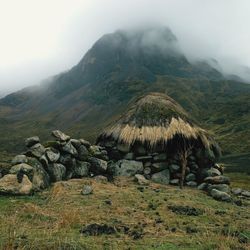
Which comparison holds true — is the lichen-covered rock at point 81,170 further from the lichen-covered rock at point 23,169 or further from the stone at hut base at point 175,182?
the stone at hut base at point 175,182

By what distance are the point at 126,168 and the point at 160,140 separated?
2372 millimetres

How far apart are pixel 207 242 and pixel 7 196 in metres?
8.23

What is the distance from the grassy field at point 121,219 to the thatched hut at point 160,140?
3.27m

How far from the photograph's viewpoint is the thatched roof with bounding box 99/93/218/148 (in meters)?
22.3

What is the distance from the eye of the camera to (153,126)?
22.9 metres

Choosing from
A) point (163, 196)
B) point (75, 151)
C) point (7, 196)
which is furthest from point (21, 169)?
point (163, 196)

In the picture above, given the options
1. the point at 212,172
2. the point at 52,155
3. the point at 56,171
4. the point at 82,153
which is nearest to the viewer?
the point at 56,171

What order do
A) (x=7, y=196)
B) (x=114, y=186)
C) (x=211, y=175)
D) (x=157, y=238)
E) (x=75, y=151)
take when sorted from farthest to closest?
(x=211, y=175) < (x=75, y=151) < (x=114, y=186) < (x=7, y=196) < (x=157, y=238)

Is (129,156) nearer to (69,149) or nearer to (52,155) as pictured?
(69,149)

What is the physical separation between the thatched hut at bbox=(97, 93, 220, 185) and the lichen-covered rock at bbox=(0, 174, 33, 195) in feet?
25.4

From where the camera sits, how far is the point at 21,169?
16219 millimetres

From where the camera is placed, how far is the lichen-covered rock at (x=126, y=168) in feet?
70.7

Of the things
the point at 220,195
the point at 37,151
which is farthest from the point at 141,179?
the point at 37,151

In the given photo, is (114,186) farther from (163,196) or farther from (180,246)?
(180,246)
